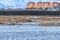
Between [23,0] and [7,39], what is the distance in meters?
45.8

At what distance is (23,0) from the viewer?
53.9 meters

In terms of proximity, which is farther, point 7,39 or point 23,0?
point 23,0

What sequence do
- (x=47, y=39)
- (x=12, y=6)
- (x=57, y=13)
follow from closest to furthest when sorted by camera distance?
(x=47, y=39)
(x=57, y=13)
(x=12, y=6)

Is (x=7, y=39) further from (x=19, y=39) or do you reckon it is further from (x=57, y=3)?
(x=57, y=3)

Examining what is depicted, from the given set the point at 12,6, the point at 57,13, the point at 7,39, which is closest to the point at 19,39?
the point at 7,39

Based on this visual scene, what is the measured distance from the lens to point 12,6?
172 ft

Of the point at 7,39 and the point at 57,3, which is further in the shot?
the point at 57,3

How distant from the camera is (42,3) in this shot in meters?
52.6

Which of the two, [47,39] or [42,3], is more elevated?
[47,39]

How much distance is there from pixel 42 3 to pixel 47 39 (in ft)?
146

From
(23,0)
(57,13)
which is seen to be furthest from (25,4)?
(57,13)

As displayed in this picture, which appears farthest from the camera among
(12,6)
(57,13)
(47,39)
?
(12,6)

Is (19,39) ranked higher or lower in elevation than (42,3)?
higher

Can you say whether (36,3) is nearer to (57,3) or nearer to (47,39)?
(57,3)
